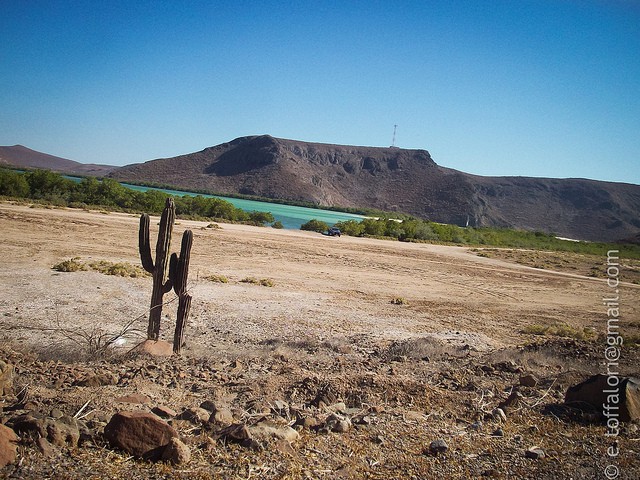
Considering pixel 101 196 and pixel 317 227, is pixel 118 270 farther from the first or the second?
pixel 317 227

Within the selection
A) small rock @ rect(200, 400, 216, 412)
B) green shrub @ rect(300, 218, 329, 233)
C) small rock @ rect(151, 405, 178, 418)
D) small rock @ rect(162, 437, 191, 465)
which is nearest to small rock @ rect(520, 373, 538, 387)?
small rock @ rect(200, 400, 216, 412)

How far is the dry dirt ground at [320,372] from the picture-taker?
4105 millimetres

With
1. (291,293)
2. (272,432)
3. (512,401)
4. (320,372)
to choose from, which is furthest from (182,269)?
(291,293)

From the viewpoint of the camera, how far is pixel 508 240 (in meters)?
72.3

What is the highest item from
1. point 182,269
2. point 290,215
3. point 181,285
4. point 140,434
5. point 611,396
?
point 290,215

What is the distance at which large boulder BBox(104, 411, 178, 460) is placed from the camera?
383 cm

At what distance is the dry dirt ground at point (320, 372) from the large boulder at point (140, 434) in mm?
91

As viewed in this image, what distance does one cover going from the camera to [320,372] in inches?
271

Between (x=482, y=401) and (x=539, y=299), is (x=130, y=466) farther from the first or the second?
(x=539, y=299)

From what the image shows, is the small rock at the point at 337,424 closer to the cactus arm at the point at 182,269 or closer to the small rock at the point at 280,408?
the small rock at the point at 280,408

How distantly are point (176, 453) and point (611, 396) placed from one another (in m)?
5.00

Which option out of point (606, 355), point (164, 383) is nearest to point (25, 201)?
point (164, 383)

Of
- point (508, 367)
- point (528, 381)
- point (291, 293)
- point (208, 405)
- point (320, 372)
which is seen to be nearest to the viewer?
point (208, 405)

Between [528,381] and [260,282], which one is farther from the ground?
[528,381]
